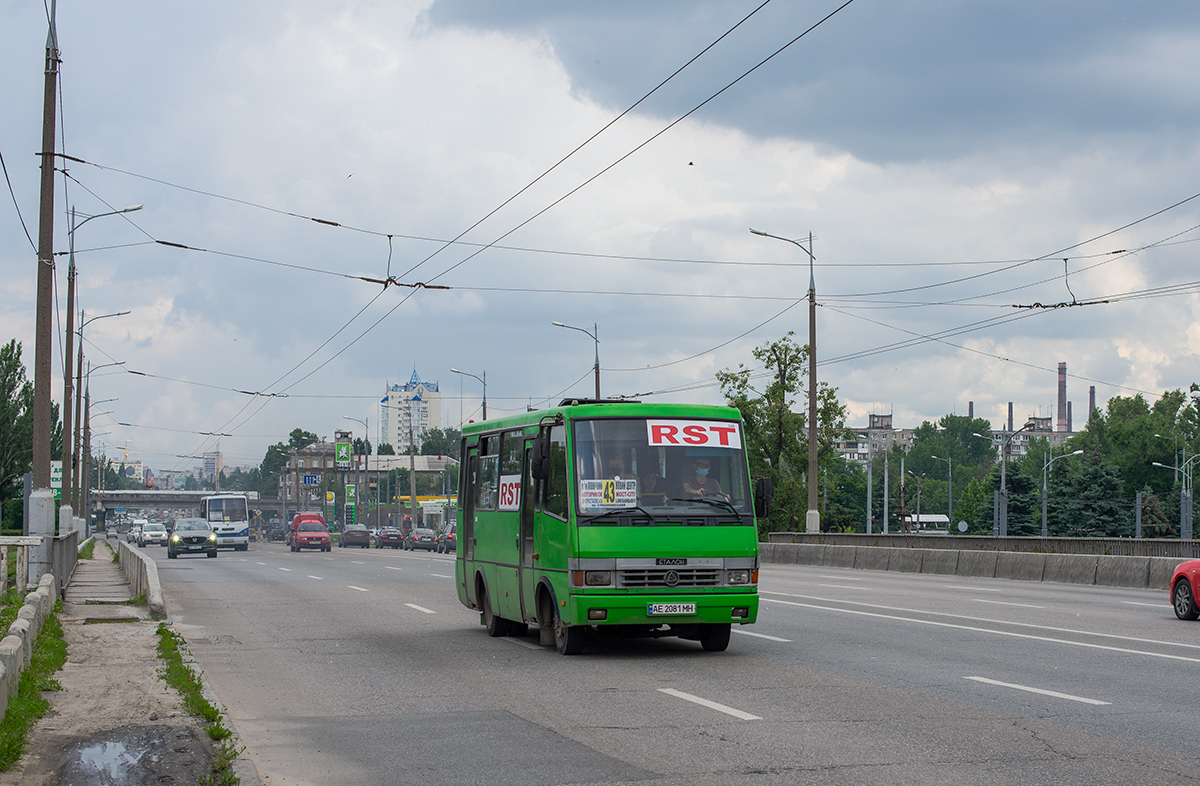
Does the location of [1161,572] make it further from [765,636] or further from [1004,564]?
[765,636]

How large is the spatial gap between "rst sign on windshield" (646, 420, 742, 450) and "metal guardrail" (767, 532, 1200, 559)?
658 inches

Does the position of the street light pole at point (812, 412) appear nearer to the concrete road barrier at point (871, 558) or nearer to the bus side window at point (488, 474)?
the concrete road barrier at point (871, 558)

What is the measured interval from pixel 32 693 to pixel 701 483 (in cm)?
633

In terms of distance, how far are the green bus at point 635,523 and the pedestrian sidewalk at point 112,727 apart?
12.6 feet

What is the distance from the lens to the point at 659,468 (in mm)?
12898

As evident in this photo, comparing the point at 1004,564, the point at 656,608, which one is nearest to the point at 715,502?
the point at 656,608

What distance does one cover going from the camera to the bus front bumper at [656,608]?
12.4 metres

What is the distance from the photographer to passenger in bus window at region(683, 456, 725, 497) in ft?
42.4

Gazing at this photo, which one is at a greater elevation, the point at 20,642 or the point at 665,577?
the point at 665,577

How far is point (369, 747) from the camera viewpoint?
323 inches

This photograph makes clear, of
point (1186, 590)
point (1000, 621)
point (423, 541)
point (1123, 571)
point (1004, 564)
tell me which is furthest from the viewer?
point (423, 541)

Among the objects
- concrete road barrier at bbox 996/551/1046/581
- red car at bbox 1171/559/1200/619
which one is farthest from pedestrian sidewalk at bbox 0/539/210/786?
concrete road barrier at bbox 996/551/1046/581

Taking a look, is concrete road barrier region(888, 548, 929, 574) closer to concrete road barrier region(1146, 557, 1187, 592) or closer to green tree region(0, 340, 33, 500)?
concrete road barrier region(1146, 557, 1187, 592)

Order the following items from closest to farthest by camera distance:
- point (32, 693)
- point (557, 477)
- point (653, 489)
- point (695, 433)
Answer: point (32, 693) < point (653, 489) < point (557, 477) < point (695, 433)
